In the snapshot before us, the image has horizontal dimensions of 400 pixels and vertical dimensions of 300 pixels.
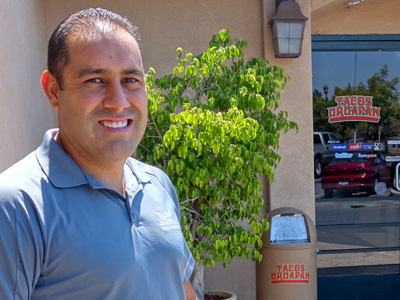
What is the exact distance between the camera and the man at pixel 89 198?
121 cm

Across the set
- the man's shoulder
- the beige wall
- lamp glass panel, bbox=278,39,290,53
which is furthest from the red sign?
the man's shoulder

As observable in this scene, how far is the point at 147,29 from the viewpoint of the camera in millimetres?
4922

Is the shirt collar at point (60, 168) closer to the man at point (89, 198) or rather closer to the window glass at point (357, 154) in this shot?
the man at point (89, 198)

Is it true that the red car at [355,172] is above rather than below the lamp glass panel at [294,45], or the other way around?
below

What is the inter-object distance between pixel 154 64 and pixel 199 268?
2.14 metres

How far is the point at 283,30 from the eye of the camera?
4656mm

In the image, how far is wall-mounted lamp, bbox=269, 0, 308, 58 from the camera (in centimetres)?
462

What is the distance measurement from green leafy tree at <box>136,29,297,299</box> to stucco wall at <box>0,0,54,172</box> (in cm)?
106

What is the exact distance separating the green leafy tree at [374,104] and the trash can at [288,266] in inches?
65.4

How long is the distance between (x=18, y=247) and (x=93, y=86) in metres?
0.51

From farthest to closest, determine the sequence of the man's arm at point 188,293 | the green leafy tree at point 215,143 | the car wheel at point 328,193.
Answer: the car wheel at point 328,193
the green leafy tree at point 215,143
the man's arm at point 188,293

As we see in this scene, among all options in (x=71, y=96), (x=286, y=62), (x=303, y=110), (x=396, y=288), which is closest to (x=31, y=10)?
(x=286, y=62)

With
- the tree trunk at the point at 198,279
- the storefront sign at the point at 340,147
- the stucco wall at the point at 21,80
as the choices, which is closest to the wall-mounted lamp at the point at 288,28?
the storefront sign at the point at 340,147

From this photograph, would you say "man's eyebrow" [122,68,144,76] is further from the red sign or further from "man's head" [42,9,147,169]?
the red sign
